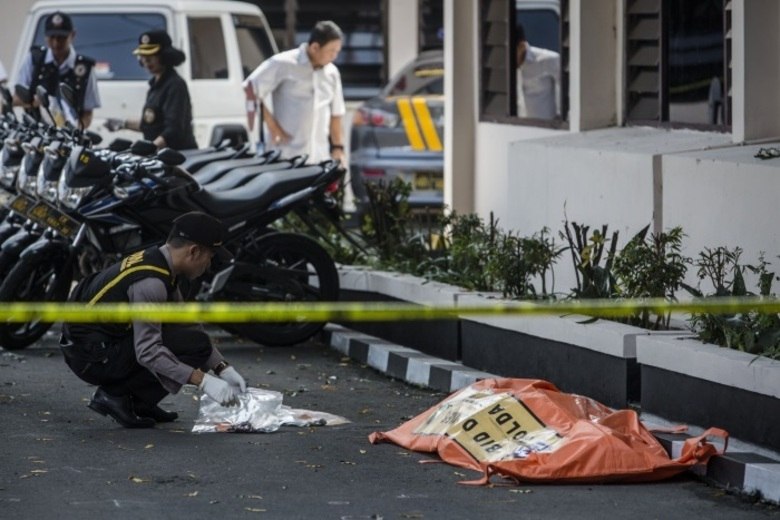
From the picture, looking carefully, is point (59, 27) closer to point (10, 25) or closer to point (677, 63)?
point (677, 63)

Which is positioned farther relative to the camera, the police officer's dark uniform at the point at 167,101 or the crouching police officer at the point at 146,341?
the police officer's dark uniform at the point at 167,101

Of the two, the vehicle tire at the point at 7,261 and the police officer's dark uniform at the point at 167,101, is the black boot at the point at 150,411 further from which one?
the police officer's dark uniform at the point at 167,101

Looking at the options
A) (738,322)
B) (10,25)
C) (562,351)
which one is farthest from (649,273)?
(10,25)

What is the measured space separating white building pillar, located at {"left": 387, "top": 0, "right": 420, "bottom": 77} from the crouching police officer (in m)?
13.9

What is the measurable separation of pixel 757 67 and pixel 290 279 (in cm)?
289

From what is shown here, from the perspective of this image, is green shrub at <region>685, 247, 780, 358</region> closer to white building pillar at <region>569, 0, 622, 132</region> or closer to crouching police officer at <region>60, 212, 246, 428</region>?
crouching police officer at <region>60, 212, 246, 428</region>

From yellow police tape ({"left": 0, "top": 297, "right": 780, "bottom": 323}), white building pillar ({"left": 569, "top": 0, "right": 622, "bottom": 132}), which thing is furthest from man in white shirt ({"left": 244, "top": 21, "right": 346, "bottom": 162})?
yellow police tape ({"left": 0, "top": 297, "right": 780, "bottom": 323})

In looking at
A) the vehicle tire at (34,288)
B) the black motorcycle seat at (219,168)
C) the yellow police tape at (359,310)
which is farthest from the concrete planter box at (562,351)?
the vehicle tire at (34,288)

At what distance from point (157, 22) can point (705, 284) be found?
9.86 meters

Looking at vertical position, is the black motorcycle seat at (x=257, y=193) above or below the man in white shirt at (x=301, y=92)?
below

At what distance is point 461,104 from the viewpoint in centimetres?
1517

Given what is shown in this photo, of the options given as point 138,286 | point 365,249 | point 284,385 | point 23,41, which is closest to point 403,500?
point 138,286

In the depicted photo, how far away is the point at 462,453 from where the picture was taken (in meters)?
8.25

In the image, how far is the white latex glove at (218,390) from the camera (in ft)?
29.3
